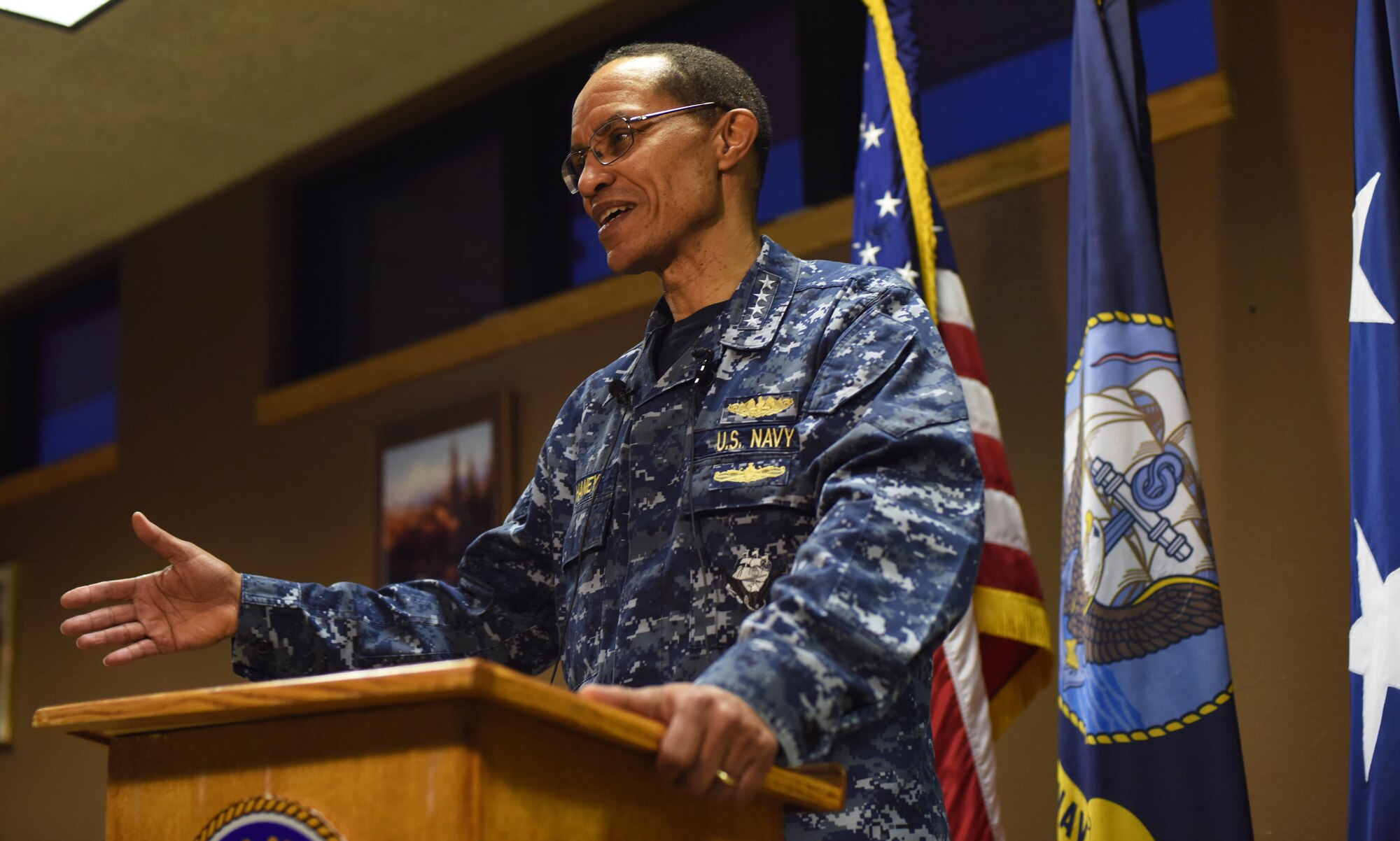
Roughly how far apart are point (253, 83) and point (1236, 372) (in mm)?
3453

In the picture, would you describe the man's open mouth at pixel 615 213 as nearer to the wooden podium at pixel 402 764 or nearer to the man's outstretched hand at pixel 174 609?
the man's outstretched hand at pixel 174 609

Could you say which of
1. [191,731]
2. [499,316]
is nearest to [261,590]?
[191,731]

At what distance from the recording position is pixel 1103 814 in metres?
2.33

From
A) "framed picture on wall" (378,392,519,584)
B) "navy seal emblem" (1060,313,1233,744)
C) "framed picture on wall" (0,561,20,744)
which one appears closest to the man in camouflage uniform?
"navy seal emblem" (1060,313,1233,744)

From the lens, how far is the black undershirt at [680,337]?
1.61 metres

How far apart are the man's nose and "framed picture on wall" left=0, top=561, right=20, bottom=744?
5.26 metres

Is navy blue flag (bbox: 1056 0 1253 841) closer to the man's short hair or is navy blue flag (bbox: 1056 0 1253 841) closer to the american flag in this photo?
the american flag

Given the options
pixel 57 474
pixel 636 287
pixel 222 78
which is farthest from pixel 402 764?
pixel 57 474

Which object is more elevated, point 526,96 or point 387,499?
point 526,96

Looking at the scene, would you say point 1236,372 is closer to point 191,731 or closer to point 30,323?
point 191,731

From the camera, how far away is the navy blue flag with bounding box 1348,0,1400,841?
2025mm

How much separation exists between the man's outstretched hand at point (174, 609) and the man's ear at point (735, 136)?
2.39 ft

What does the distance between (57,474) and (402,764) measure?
577 cm

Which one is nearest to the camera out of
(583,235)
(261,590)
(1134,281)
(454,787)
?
(454,787)
